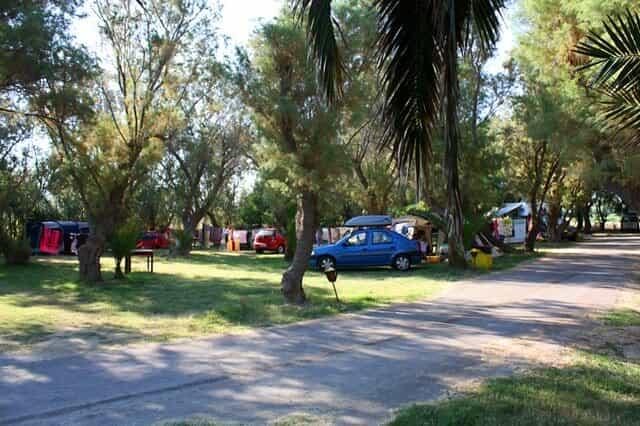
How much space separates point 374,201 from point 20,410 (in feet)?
86.7

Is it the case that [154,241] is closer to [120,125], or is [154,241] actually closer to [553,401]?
[120,125]

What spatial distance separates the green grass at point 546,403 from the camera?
453 cm

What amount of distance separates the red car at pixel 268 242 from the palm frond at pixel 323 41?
32174 mm

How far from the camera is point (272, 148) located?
1230 centimetres

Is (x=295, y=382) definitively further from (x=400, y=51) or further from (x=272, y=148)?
(x=272, y=148)

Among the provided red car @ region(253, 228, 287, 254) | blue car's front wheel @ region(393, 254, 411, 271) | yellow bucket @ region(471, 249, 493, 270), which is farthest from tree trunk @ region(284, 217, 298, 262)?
red car @ region(253, 228, 287, 254)

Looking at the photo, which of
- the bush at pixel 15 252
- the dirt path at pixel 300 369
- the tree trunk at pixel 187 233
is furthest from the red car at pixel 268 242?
the dirt path at pixel 300 369

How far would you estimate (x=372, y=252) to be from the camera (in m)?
21.2

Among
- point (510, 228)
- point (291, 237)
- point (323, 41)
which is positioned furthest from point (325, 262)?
point (510, 228)

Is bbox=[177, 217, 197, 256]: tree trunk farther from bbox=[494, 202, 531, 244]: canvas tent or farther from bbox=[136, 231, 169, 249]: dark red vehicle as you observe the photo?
bbox=[494, 202, 531, 244]: canvas tent

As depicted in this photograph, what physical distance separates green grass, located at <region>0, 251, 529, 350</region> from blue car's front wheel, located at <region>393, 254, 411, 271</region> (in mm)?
394

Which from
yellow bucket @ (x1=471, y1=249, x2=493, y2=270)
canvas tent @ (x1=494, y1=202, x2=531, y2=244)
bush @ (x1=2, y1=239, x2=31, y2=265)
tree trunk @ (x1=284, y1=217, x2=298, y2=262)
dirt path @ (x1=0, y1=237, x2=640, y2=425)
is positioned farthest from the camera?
canvas tent @ (x1=494, y1=202, x2=531, y2=244)

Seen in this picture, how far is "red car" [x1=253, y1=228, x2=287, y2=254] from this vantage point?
35656mm

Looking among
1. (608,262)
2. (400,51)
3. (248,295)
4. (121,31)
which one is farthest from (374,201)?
(400,51)
